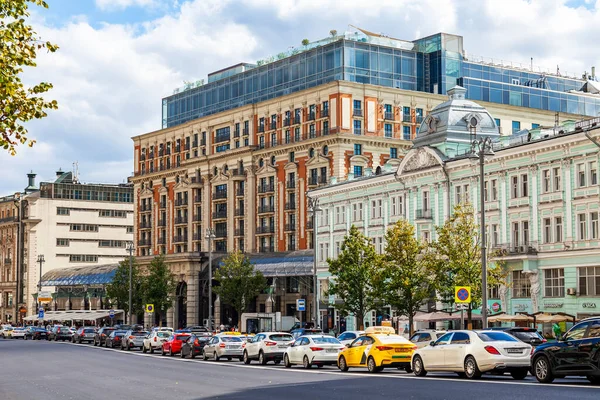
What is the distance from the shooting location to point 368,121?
10025cm

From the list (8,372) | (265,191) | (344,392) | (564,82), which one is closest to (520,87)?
(564,82)

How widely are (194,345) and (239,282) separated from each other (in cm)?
4100

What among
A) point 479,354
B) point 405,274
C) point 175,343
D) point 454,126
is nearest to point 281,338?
point 175,343

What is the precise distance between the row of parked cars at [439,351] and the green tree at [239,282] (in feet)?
129

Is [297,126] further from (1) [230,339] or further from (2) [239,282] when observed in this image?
(1) [230,339]

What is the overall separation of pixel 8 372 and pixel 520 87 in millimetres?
80888

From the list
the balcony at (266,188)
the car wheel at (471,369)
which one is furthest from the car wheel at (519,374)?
the balcony at (266,188)

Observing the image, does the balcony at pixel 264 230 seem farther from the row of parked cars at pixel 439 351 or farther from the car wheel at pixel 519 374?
the car wheel at pixel 519 374

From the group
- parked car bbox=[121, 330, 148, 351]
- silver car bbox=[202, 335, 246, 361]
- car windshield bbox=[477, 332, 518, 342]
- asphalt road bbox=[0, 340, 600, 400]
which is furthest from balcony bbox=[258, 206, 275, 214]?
car windshield bbox=[477, 332, 518, 342]

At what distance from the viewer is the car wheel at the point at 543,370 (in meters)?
26.4

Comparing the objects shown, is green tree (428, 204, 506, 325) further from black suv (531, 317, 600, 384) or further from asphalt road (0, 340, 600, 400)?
black suv (531, 317, 600, 384)

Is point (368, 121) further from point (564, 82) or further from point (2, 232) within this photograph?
point (2, 232)

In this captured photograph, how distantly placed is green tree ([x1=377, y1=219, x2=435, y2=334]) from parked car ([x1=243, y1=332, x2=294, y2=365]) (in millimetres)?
17201

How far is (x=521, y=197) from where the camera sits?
62000 mm
